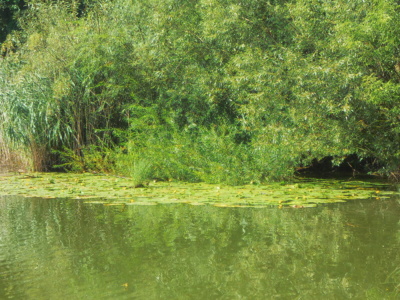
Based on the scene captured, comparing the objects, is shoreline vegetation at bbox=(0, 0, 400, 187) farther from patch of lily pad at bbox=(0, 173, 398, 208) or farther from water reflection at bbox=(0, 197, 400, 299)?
water reflection at bbox=(0, 197, 400, 299)

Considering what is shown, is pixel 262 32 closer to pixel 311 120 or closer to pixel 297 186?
pixel 311 120

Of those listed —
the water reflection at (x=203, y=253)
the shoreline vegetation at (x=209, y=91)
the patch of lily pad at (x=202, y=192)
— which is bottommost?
the patch of lily pad at (x=202, y=192)

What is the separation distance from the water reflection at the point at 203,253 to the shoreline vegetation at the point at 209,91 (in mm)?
1859

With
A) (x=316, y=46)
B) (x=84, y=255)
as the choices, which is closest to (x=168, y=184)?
(x=316, y=46)

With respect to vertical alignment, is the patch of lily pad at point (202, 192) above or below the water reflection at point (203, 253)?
below

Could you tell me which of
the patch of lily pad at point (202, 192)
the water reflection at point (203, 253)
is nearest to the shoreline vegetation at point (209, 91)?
the patch of lily pad at point (202, 192)

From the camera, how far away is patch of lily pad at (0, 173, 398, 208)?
7147 mm

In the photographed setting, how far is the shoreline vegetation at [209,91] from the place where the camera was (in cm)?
773

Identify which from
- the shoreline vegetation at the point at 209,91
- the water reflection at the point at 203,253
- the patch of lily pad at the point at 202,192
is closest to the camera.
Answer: the water reflection at the point at 203,253

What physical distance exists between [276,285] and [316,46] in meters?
5.46

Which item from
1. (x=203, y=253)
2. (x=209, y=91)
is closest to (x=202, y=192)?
(x=209, y=91)

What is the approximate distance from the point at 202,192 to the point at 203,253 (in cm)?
367

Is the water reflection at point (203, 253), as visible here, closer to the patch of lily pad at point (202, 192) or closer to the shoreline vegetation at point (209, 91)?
the patch of lily pad at point (202, 192)

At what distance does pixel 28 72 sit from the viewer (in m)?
12.0
